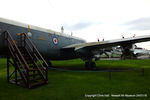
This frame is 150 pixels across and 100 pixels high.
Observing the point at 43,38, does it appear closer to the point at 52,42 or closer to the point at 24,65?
the point at 52,42

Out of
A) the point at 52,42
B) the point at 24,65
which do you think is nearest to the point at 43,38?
the point at 52,42

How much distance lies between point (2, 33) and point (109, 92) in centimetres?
676

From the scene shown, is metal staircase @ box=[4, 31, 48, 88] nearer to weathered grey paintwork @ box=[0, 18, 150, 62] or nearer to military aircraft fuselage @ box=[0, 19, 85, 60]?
military aircraft fuselage @ box=[0, 19, 85, 60]

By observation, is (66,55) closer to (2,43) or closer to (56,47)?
(56,47)

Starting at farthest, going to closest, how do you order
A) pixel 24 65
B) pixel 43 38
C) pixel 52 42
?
pixel 52 42, pixel 43 38, pixel 24 65

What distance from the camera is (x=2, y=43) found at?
222 inches

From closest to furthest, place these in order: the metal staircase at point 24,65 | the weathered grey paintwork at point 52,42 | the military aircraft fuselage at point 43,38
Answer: the metal staircase at point 24,65 → the military aircraft fuselage at point 43,38 → the weathered grey paintwork at point 52,42

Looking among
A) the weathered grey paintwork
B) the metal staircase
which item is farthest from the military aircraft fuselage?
the metal staircase

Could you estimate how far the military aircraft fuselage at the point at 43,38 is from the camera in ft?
19.2

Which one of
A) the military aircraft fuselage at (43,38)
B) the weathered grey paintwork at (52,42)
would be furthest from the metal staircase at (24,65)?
the weathered grey paintwork at (52,42)

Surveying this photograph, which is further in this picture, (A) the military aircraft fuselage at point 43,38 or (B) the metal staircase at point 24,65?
(A) the military aircraft fuselage at point 43,38

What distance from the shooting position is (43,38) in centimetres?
812

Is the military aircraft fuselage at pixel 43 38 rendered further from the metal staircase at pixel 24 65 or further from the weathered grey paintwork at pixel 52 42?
the metal staircase at pixel 24 65

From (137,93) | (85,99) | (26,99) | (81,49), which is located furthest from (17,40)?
(137,93)
